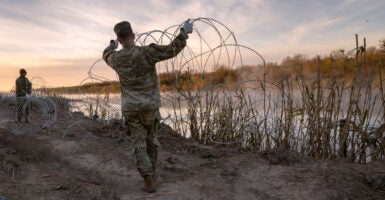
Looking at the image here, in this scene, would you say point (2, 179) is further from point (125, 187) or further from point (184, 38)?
point (184, 38)

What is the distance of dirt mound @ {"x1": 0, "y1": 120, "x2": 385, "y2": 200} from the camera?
4.15 meters

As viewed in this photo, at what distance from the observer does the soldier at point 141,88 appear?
402cm

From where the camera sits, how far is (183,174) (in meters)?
4.88

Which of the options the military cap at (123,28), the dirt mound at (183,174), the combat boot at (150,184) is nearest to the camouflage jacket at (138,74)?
the military cap at (123,28)

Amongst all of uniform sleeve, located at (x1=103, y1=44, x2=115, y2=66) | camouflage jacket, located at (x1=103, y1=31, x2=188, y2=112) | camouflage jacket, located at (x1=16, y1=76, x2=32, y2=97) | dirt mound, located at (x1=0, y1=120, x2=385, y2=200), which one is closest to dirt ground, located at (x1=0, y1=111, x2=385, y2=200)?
dirt mound, located at (x1=0, y1=120, x2=385, y2=200)

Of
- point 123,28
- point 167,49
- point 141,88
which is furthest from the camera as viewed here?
point 141,88

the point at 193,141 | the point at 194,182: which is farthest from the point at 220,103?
the point at 194,182

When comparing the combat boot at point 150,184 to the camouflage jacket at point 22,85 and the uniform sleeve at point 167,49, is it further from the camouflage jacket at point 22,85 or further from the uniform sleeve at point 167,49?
the camouflage jacket at point 22,85

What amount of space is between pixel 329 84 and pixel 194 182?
2.55 meters

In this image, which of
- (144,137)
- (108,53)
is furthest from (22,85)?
(144,137)

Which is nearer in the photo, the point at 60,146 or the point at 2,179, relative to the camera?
the point at 2,179

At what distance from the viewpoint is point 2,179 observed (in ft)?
15.0

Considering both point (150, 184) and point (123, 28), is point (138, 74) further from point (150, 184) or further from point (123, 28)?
point (150, 184)

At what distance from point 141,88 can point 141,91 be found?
3 cm
